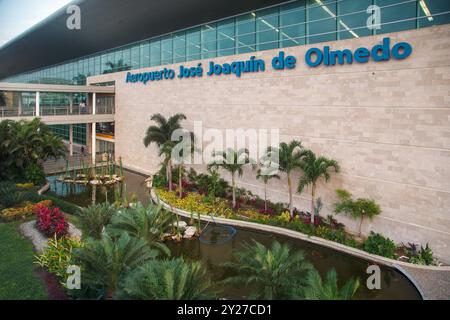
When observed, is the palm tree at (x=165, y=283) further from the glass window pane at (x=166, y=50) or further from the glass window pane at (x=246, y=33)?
the glass window pane at (x=166, y=50)

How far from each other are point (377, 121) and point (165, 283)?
11013 mm

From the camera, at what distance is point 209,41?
71.7ft

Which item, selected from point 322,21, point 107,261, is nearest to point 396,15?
point 322,21

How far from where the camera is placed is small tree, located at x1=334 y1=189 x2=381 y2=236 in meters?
14.0

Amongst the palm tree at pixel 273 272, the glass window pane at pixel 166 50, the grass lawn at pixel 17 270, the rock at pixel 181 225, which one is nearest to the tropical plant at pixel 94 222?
the grass lawn at pixel 17 270

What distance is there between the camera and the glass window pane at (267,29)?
712 inches

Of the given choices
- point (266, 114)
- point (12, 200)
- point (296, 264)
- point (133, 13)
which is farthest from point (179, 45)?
point (296, 264)

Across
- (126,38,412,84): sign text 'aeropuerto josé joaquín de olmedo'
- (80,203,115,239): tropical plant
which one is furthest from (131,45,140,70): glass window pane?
(80,203,115,239): tropical plant

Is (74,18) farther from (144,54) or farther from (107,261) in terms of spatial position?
(107,261)

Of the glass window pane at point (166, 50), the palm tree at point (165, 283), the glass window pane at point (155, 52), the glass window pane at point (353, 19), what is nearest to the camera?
the palm tree at point (165, 283)

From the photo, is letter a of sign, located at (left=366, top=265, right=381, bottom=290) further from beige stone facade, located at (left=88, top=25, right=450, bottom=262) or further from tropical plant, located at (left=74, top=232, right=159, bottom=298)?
tropical plant, located at (left=74, top=232, right=159, bottom=298)

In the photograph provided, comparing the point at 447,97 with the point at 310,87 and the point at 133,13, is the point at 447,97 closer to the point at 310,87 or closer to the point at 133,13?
the point at 310,87

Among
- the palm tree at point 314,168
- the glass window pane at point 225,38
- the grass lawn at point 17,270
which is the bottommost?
the grass lawn at point 17,270

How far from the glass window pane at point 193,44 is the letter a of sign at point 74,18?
9.45 m
